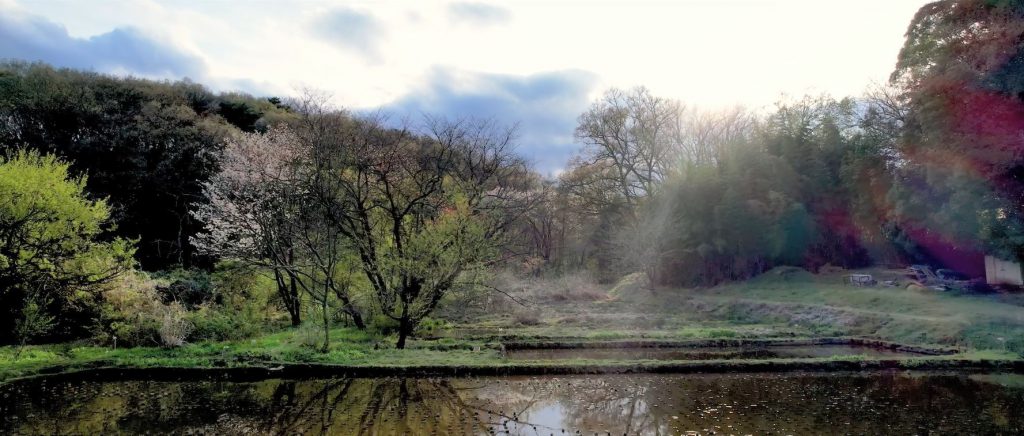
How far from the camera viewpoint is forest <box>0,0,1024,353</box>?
15.9 meters

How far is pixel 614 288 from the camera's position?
116ft

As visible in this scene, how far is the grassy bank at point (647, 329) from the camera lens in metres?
13.1

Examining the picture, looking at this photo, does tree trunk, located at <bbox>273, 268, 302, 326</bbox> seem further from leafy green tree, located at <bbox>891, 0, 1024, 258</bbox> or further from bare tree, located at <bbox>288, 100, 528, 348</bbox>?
leafy green tree, located at <bbox>891, 0, 1024, 258</bbox>

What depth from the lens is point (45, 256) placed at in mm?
15305

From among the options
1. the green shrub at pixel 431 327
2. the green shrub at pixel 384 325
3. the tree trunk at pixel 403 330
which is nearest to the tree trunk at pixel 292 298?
the green shrub at pixel 384 325

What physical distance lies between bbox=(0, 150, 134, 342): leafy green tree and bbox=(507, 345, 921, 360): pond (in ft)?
38.4

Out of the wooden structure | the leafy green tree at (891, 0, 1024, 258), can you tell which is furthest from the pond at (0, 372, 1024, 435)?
the wooden structure

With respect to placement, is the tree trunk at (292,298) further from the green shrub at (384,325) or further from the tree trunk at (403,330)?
the tree trunk at (403,330)

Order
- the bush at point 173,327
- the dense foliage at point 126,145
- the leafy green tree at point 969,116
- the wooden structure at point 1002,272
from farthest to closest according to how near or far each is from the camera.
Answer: the dense foliage at point 126,145 → the wooden structure at point 1002,272 → the leafy green tree at point 969,116 → the bush at point 173,327

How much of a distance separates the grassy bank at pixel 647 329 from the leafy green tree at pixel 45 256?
139cm

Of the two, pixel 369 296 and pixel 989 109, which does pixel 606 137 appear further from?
pixel 369 296

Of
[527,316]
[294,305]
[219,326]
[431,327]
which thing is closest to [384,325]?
[431,327]

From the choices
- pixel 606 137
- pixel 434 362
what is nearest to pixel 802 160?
pixel 606 137

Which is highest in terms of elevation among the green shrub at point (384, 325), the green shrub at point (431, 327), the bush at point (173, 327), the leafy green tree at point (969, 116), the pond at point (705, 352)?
the leafy green tree at point (969, 116)
